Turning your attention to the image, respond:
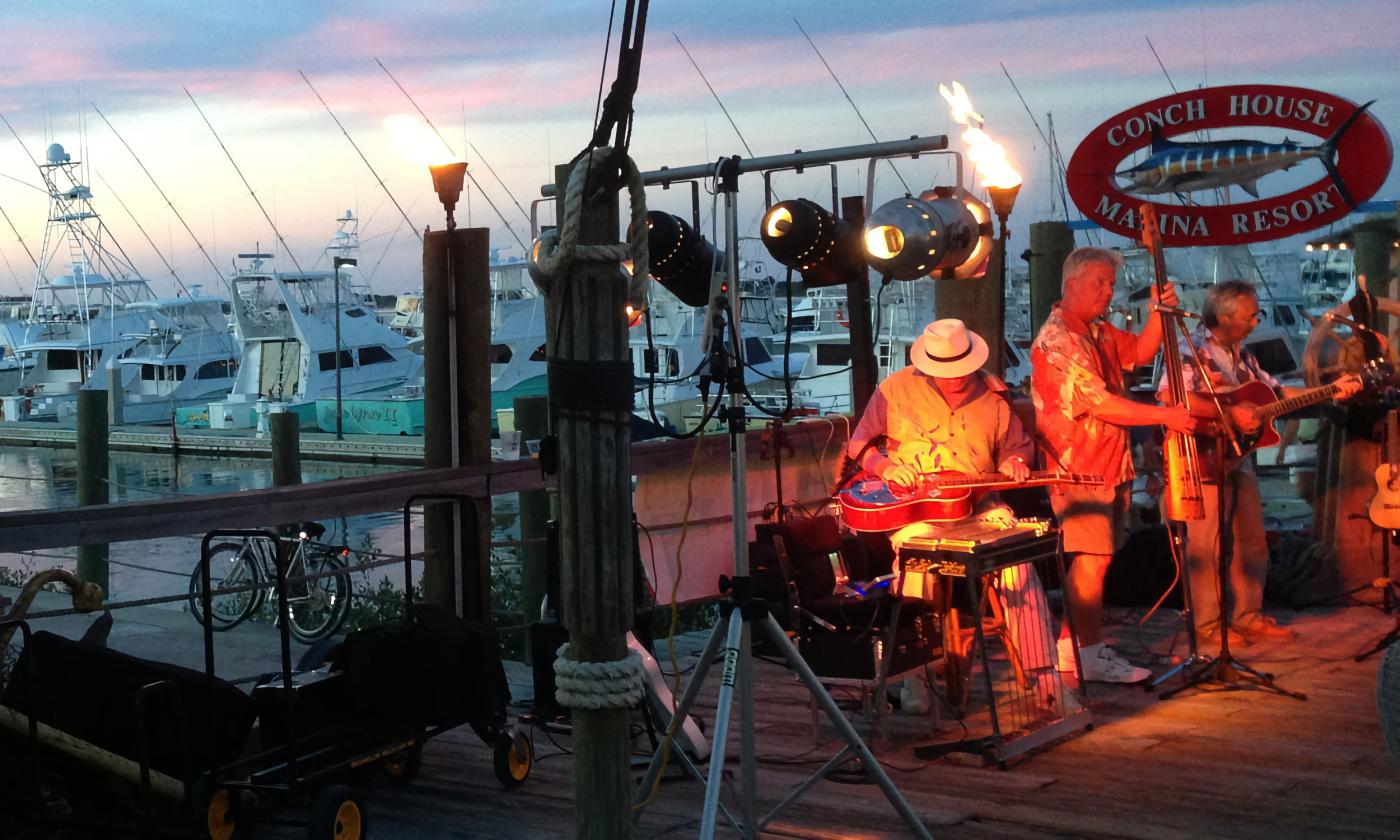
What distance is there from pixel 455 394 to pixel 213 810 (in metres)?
2.20

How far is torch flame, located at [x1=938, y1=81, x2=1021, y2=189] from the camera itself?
6.98 m

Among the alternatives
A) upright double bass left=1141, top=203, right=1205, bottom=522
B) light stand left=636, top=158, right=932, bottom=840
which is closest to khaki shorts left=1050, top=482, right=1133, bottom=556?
upright double bass left=1141, top=203, right=1205, bottom=522

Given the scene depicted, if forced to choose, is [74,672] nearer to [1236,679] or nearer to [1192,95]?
[1236,679]

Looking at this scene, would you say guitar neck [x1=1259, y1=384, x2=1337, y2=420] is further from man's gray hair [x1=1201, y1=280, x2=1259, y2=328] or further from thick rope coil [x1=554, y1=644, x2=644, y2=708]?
thick rope coil [x1=554, y1=644, x2=644, y2=708]

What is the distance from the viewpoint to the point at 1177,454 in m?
6.57

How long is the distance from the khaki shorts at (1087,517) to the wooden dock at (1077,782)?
23.3 inches

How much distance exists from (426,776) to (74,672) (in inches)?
50.6

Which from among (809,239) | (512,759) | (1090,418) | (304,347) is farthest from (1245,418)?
(304,347)

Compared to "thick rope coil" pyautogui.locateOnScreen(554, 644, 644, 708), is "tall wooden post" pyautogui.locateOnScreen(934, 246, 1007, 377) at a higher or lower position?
higher

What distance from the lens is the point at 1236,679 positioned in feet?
20.9

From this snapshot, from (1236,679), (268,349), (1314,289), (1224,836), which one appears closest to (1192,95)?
(1236,679)

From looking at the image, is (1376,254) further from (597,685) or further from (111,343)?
(111,343)

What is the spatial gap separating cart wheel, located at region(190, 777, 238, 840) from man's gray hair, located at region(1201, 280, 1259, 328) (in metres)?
4.65

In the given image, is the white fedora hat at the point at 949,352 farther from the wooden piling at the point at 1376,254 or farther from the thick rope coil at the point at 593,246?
the wooden piling at the point at 1376,254
